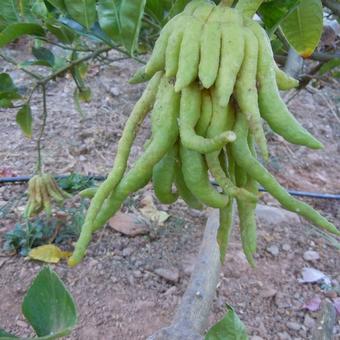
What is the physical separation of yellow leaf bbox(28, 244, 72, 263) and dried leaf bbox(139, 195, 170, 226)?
0.41 m

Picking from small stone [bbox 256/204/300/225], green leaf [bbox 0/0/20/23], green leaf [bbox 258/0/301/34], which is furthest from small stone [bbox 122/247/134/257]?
green leaf [bbox 258/0/301/34]

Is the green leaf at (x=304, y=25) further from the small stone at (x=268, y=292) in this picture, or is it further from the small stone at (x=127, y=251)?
the small stone at (x=127, y=251)

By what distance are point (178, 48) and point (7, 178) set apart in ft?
6.12

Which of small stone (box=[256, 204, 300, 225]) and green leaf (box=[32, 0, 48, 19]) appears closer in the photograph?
green leaf (box=[32, 0, 48, 19])

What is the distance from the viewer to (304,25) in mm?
927

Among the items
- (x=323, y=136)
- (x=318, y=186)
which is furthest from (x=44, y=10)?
(x=323, y=136)

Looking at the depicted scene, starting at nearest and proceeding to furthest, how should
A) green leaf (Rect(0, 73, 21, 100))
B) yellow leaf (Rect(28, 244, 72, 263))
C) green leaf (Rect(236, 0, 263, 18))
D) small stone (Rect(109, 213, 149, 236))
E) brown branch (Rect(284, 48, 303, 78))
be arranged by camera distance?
1. green leaf (Rect(236, 0, 263, 18))
2. green leaf (Rect(0, 73, 21, 100))
3. brown branch (Rect(284, 48, 303, 78))
4. yellow leaf (Rect(28, 244, 72, 263))
5. small stone (Rect(109, 213, 149, 236))

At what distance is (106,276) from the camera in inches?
75.9

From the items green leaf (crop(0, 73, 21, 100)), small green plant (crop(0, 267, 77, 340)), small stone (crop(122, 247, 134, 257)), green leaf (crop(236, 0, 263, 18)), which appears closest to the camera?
small green plant (crop(0, 267, 77, 340))

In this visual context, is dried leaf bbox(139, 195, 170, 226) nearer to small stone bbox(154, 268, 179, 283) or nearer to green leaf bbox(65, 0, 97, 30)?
small stone bbox(154, 268, 179, 283)

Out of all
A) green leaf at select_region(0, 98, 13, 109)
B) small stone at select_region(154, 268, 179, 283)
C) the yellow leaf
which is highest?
green leaf at select_region(0, 98, 13, 109)

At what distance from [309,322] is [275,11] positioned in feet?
4.33

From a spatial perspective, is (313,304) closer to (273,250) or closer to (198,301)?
(273,250)

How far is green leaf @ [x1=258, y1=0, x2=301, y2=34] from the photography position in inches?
29.5
